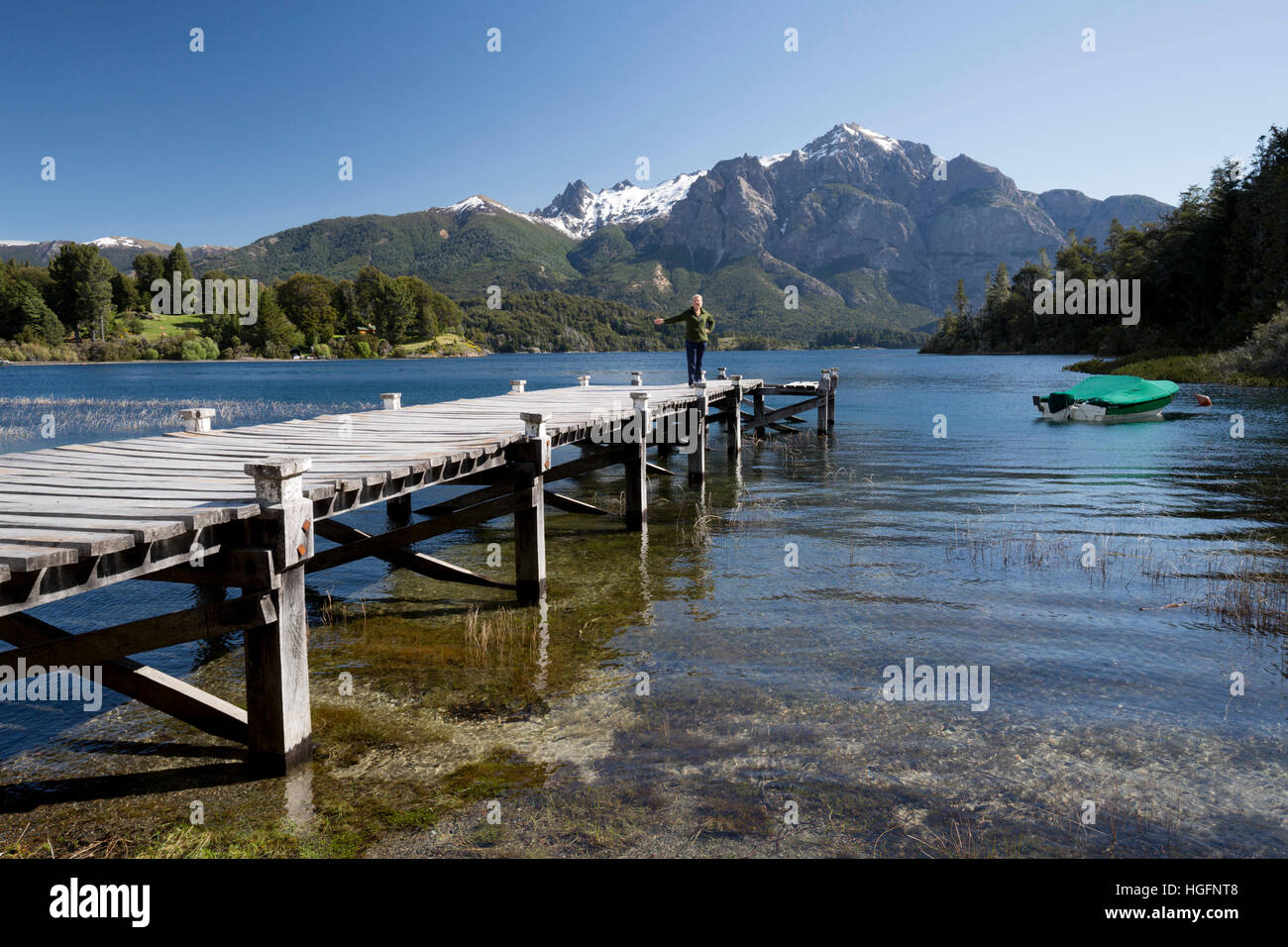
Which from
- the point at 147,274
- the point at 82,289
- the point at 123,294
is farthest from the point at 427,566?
the point at 147,274

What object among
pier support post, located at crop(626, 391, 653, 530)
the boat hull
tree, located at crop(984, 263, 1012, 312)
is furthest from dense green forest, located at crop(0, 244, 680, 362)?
pier support post, located at crop(626, 391, 653, 530)

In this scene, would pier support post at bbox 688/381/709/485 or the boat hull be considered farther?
the boat hull

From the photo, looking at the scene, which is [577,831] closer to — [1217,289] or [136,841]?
[136,841]

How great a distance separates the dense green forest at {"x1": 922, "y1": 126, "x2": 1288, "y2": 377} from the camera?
62.7 meters

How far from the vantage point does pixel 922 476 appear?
77.8ft

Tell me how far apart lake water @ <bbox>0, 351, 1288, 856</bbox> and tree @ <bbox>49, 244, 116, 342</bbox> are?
147564mm

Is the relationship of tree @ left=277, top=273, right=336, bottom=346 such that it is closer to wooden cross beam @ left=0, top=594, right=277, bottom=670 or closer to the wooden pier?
the wooden pier

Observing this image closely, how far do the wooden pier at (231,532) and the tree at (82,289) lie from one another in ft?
492

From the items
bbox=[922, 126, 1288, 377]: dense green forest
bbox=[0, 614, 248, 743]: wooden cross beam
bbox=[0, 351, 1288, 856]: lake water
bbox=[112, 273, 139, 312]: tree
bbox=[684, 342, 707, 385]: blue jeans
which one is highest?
bbox=[112, 273, 139, 312]: tree

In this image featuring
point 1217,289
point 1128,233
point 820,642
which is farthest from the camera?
point 1128,233

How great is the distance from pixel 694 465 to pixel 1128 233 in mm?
119638

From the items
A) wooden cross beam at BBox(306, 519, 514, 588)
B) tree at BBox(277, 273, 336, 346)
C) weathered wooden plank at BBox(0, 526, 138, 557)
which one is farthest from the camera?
tree at BBox(277, 273, 336, 346)

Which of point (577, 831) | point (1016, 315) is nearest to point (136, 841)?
point (577, 831)

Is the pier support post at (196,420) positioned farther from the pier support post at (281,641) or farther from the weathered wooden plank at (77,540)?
the weathered wooden plank at (77,540)
